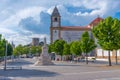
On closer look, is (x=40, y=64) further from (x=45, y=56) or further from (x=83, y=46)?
(x=83, y=46)

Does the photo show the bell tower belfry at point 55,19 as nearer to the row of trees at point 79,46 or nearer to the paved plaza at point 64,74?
the row of trees at point 79,46

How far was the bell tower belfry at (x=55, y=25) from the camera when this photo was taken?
135250 mm

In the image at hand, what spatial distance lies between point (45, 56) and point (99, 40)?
15.2 meters

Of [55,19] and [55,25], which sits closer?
[55,25]

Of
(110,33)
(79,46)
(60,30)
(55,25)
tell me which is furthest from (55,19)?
(110,33)

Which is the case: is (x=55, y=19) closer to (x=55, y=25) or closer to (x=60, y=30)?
(x=55, y=25)

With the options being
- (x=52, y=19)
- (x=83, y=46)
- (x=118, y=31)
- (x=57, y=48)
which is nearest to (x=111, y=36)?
(x=118, y=31)

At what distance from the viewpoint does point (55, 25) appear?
5408 inches

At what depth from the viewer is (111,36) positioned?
157 ft

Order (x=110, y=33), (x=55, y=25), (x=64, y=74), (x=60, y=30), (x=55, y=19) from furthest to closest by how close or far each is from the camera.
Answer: (x=55, y=19), (x=60, y=30), (x=55, y=25), (x=110, y=33), (x=64, y=74)

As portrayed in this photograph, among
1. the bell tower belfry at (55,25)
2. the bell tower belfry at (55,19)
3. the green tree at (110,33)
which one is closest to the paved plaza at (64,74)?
the green tree at (110,33)

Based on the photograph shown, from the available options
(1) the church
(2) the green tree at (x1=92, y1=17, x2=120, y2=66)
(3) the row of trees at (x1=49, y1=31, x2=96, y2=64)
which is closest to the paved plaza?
(2) the green tree at (x1=92, y1=17, x2=120, y2=66)

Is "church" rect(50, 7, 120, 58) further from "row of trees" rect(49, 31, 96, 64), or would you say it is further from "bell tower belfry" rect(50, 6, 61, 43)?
"row of trees" rect(49, 31, 96, 64)

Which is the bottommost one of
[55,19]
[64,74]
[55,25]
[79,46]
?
[64,74]
